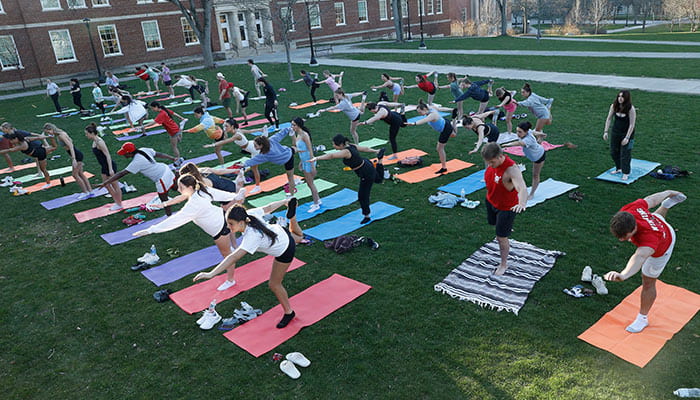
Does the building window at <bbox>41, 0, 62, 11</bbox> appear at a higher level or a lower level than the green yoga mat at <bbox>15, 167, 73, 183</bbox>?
higher

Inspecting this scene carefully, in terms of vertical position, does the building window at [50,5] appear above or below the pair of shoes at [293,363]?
above

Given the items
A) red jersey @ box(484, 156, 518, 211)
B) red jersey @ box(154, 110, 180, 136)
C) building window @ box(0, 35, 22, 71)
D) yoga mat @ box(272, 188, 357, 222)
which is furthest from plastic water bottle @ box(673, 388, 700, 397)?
building window @ box(0, 35, 22, 71)

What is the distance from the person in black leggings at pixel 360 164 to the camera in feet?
29.6

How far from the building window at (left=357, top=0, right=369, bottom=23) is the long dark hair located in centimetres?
5055

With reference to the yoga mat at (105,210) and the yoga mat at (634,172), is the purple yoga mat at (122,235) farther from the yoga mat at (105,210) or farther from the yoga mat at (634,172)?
the yoga mat at (634,172)

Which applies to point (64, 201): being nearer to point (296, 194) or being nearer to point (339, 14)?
point (296, 194)

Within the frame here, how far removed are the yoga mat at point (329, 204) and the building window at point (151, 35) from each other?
A: 36128mm

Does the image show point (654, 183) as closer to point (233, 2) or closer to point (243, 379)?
Result: point (243, 379)

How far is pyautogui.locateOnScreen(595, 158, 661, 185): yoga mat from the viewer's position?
10.7m

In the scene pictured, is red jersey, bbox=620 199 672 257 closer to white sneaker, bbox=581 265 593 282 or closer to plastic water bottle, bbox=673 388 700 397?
plastic water bottle, bbox=673 388 700 397

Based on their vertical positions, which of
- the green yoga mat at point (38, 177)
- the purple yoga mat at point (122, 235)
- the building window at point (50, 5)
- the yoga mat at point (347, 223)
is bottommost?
the yoga mat at point (347, 223)

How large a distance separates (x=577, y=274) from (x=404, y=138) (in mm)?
9278

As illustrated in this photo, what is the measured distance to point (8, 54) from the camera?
34688mm

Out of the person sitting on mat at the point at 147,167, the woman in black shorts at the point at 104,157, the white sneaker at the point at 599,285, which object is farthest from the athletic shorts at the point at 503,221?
the woman in black shorts at the point at 104,157
